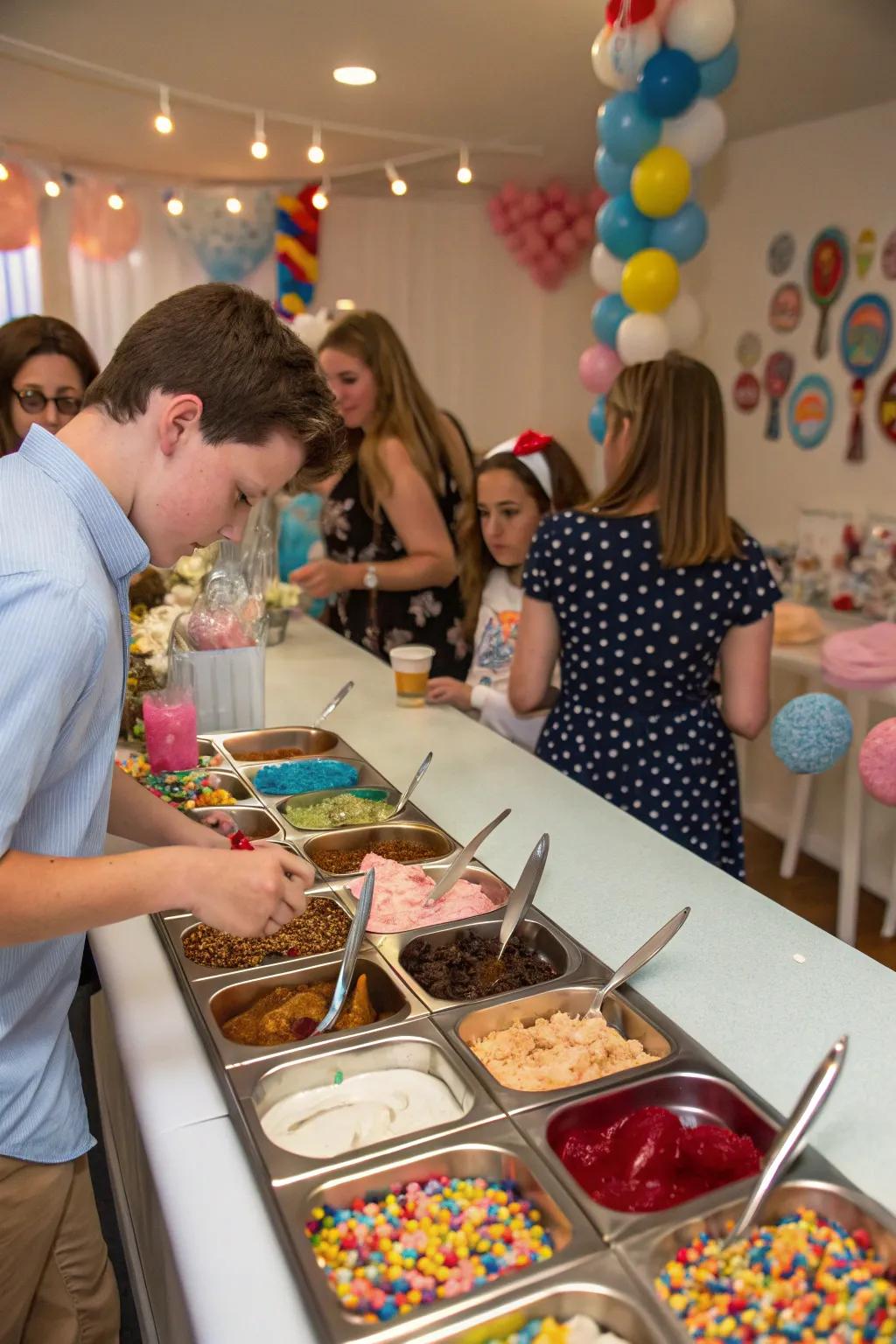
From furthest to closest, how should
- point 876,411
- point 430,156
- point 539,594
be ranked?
point 430,156 → point 876,411 → point 539,594

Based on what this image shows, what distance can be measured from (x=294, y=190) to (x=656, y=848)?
6251 millimetres

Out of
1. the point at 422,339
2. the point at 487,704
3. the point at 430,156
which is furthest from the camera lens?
the point at 422,339

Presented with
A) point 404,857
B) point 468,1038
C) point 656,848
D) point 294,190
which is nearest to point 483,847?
point 404,857

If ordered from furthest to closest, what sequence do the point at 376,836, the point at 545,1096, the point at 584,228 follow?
the point at 584,228, the point at 376,836, the point at 545,1096

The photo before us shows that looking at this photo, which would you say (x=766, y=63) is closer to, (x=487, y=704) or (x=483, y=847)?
(x=487, y=704)

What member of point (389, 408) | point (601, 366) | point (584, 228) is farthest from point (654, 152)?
point (584, 228)

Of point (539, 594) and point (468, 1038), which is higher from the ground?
point (539, 594)

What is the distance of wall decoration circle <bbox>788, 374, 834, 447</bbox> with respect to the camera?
4.84 m

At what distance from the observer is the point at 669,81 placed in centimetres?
327

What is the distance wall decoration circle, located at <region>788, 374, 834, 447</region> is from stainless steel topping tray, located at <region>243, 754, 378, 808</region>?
366cm

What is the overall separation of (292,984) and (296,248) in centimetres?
642

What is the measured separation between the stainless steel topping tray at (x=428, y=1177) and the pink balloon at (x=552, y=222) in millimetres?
6550

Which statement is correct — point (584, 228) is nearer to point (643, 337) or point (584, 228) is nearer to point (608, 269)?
point (608, 269)

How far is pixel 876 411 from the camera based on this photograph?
15.0 ft
